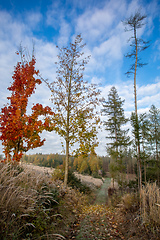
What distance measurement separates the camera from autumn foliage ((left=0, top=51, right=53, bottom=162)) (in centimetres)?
617

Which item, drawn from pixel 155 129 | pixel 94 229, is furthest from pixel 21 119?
pixel 155 129

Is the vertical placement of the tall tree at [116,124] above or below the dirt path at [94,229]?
above

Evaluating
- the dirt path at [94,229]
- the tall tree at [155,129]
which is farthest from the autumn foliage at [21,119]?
the tall tree at [155,129]

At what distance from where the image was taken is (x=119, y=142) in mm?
15258

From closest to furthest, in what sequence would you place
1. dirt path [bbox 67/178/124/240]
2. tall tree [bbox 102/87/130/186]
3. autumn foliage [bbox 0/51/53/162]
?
dirt path [bbox 67/178/124/240]
autumn foliage [bbox 0/51/53/162]
tall tree [bbox 102/87/130/186]

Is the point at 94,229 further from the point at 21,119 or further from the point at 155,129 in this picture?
the point at 155,129

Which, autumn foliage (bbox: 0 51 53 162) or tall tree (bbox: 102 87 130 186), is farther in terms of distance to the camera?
tall tree (bbox: 102 87 130 186)

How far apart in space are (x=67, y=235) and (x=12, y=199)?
2392 mm

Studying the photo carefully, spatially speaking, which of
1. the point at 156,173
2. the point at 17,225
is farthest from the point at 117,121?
the point at 17,225

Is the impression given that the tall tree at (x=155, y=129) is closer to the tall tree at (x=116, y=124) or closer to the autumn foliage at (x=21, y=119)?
the tall tree at (x=116, y=124)

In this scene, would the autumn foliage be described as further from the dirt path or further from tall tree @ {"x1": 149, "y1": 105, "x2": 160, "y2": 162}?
tall tree @ {"x1": 149, "y1": 105, "x2": 160, "y2": 162}

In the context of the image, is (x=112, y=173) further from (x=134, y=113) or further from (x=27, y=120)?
(x=27, y=120)

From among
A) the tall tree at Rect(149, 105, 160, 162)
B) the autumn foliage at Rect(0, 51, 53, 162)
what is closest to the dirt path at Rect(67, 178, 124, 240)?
the autumn foliage at Rect(0, 51, 53, 162)

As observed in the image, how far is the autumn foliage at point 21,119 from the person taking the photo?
6.17 metres
